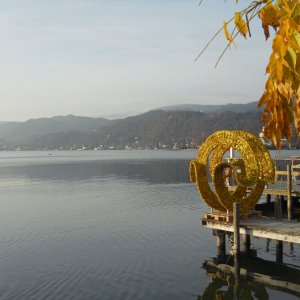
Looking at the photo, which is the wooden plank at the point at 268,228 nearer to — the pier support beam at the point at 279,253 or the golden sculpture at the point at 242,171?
the golden sculpture at the point at 242,171

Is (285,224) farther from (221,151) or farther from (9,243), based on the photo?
(9,243)

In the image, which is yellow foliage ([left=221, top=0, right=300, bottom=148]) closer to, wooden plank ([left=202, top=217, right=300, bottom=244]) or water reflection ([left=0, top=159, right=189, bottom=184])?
wooden plank ([left=202, top=217, right=300, bottom=244])

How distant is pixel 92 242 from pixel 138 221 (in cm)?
942

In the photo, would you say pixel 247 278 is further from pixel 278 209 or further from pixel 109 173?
pixel 109 173

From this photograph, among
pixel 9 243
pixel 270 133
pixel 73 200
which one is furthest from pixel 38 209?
pixel 270 133

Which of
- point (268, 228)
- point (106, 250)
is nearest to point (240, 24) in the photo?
point (268, 228)

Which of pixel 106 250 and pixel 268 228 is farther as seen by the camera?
pixel 106 250

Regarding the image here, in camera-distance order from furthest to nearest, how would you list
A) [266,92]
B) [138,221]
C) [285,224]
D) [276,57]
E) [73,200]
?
1. [73,200]
2. [138,221]
3. [285,224]
4. [266,92]
5. [276,57]

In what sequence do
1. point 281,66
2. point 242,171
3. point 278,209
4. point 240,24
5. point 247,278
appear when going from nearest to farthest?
point 281,66 < point 240,24 < point 247,278 < point 242,171 < point 278,209

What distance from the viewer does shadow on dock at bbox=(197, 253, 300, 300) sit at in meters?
20.5

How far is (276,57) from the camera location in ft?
→ 8.68

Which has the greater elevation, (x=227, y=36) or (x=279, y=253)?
(x=227, y=36)

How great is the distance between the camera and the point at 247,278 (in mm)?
22312

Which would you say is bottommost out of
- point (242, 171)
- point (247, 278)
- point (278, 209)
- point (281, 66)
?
point (247, 278)
